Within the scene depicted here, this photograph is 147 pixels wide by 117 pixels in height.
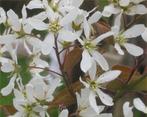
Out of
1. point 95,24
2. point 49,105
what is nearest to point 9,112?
point 49,105

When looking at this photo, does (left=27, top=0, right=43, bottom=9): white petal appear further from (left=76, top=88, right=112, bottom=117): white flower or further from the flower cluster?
(left=76, top=88, right=112, bottom=117): white flower

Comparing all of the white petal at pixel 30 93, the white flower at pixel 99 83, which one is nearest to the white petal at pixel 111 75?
the white flower at pixel 99 83

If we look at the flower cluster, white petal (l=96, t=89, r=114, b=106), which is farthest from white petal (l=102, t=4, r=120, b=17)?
white petal (l=96, t=89, r=114, b=106)

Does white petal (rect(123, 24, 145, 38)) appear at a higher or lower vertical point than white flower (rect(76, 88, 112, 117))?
higher

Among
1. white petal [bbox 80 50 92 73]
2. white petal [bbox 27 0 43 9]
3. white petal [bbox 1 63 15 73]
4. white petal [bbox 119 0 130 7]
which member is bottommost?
white petal [bbox 1 63 15 73]

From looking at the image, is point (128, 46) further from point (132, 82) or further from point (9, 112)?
point (9, 112)

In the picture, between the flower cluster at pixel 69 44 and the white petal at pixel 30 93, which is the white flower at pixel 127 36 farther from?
the white petal at pixel 30 93
